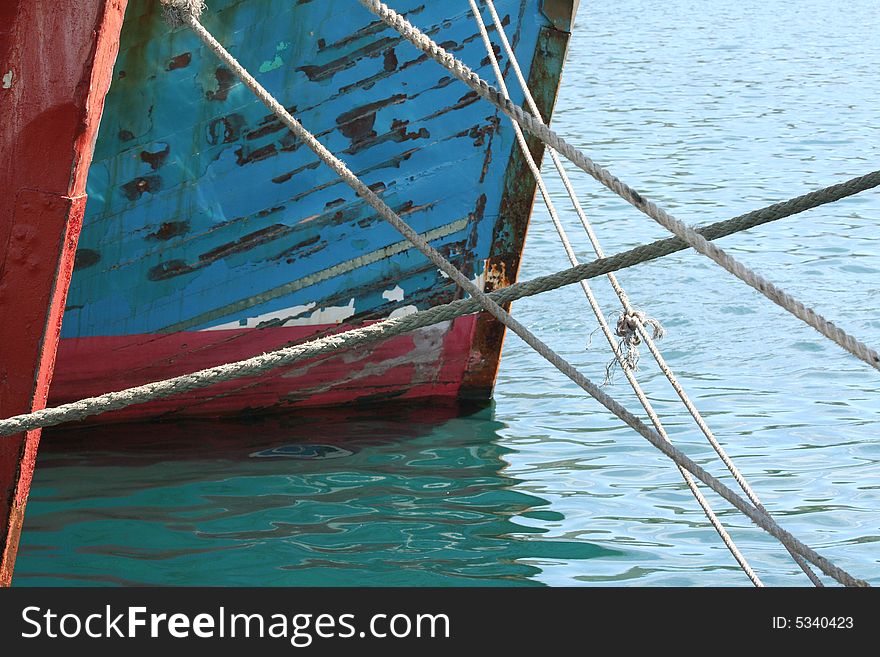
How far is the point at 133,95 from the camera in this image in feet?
13.0

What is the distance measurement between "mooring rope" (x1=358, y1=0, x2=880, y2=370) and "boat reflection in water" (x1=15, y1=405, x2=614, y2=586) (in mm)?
1815

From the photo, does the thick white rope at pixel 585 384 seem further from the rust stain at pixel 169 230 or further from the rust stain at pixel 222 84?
the rust stain at pixel 169 230

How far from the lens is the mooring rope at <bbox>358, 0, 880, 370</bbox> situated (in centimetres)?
200

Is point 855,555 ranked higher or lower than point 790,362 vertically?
lower

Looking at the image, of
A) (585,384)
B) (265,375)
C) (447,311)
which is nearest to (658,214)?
(447,311)

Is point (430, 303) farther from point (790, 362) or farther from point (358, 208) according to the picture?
point (790, 362)

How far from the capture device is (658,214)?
2131mm

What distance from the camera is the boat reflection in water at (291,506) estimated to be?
12.3 ft

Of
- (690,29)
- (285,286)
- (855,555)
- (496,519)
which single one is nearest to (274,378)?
(285,286)

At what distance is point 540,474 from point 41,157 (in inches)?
96.7

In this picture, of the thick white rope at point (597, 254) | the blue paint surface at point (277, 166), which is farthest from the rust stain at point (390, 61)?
the thick white rope at point (597, 254)

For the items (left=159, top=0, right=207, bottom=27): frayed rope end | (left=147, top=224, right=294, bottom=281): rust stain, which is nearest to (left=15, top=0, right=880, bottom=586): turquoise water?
(left=147, top=224, right=294, bottom=281): rust stain

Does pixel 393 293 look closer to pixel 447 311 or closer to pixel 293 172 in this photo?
pixel 293 172
